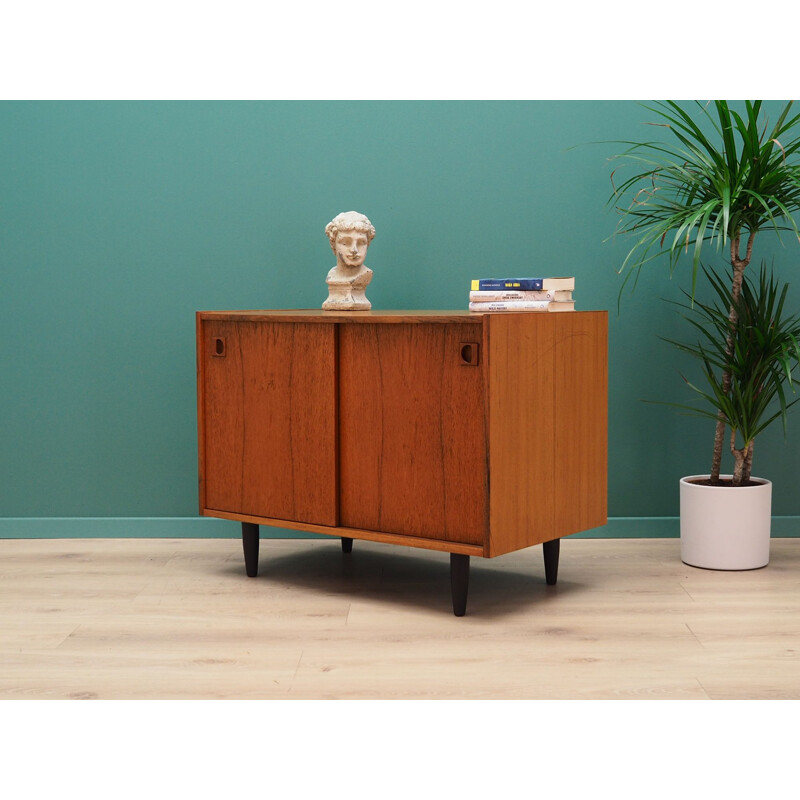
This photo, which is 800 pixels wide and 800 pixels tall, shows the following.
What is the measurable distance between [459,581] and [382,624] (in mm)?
253

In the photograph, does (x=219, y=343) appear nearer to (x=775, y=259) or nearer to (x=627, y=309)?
(x=627, y=309)

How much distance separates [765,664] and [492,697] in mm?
706

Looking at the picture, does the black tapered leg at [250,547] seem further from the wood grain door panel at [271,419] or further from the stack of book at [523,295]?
the stack of book at [523,295]

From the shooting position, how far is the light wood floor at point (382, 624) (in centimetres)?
239

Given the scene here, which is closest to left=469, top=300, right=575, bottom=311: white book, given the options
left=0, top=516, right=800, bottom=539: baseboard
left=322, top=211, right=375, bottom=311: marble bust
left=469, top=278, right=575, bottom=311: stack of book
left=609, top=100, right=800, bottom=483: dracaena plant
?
left=469, top=278, right=575, bottom=311: stack of book

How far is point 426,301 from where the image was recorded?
3.77 m

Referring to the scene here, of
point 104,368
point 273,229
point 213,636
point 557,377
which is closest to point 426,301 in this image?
point 273,229

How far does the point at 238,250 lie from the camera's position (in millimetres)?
3789

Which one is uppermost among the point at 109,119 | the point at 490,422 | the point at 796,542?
the point at 109,119

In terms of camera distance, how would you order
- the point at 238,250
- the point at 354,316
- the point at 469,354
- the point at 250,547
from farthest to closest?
1. the point at 238,250
2. the point at 250,547
3. the point at 354,316
4. the point at 469,354

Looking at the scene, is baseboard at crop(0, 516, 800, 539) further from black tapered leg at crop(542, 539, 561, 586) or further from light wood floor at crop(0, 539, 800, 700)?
black tapered leg at crop(542, 539, 561, 586)

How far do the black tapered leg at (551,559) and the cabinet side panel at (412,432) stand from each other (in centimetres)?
47

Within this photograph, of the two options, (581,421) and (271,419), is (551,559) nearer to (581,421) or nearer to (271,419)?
(581,421)

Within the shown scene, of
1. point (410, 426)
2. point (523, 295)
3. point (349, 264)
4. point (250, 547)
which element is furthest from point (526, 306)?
point (250, 547)
